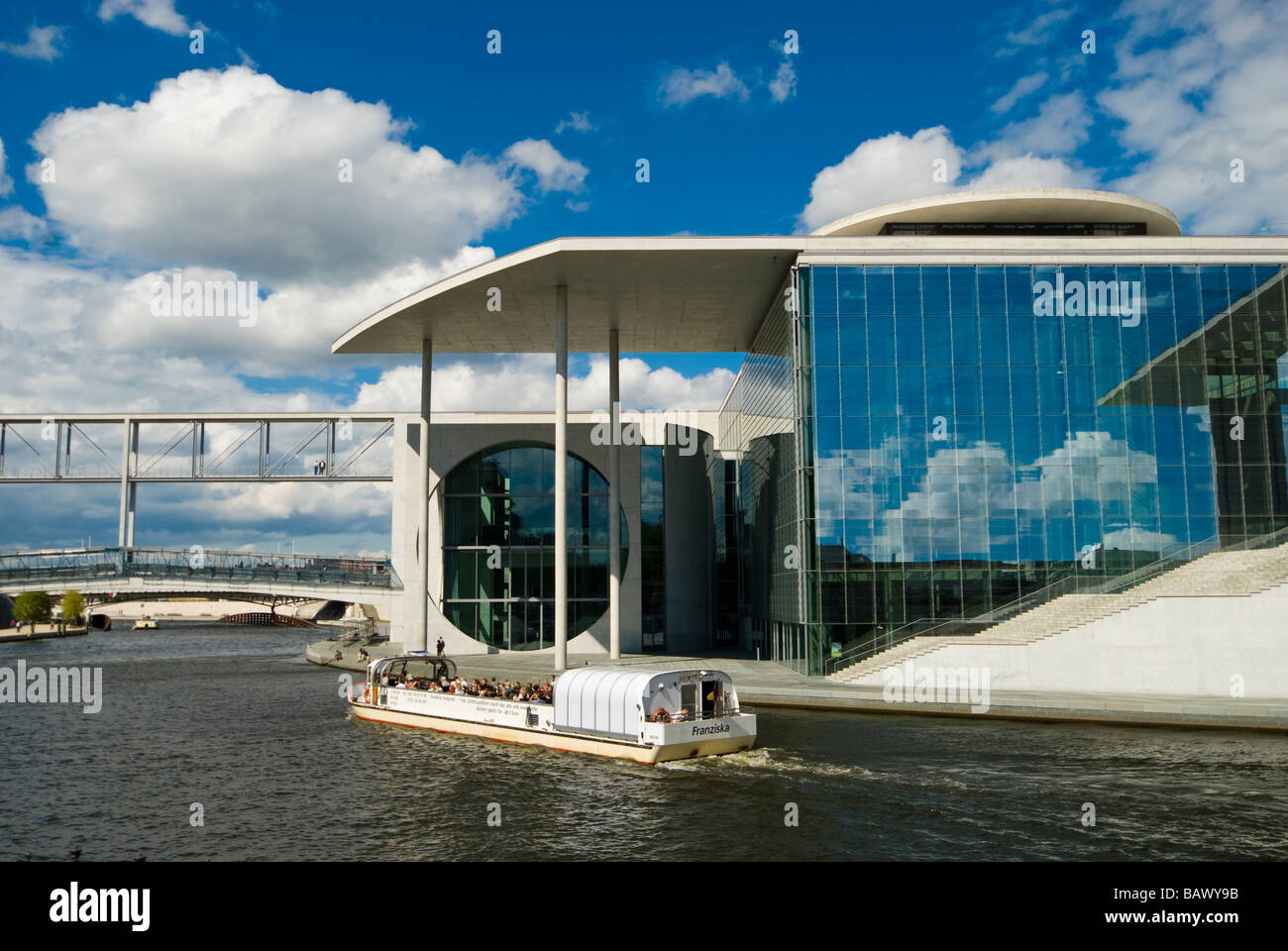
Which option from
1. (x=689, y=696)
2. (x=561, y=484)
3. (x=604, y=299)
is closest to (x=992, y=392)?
(x=604, y=299)

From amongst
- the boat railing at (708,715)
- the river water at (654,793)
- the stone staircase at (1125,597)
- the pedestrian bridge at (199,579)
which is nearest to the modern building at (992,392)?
the stone staircase at (1125,597)

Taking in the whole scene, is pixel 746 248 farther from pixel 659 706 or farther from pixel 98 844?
pixel 98 844

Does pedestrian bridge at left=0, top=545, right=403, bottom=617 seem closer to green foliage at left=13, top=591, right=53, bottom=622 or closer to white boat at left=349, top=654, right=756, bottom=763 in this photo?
green foliage at left=13, top=591, right=53, bottom=622

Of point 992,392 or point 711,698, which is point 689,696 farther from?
point 992,392

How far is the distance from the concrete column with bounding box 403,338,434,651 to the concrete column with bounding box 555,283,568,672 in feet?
32.3

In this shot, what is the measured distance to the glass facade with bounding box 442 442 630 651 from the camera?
Result: 183 feet

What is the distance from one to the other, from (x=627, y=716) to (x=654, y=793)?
4.45 m

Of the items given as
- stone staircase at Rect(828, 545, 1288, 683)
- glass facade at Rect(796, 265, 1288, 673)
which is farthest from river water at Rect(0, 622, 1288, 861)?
glass facade at Rect(796, 265, 1288, 673)

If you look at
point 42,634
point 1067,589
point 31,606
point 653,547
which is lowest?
point 42,634

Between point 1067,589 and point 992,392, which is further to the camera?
point 992,392

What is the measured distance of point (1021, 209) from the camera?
4500 centimetres
